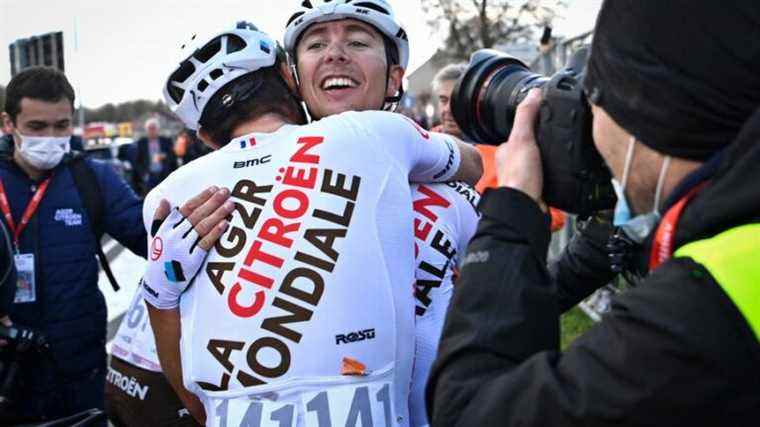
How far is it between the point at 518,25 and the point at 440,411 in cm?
2533

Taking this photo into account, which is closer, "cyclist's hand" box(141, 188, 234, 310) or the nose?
"cyclist's hand" box(141, 188, 234, 310)

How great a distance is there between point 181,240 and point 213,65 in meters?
0.54

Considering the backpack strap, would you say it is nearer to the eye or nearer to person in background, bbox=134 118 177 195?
the eye

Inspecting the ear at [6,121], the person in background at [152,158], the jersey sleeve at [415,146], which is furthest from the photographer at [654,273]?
the person in background at [152,158]

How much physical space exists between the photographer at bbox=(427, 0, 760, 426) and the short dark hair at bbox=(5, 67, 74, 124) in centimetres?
308

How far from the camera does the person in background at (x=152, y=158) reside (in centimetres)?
1308

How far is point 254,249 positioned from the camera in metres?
1.87

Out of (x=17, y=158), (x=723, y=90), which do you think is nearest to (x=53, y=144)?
(x=17, y=158)

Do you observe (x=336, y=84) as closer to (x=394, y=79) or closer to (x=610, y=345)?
(x=394, y=79)

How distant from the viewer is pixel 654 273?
3.81 feet

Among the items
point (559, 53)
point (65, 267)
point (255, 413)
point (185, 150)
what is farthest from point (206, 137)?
point (185, 150)

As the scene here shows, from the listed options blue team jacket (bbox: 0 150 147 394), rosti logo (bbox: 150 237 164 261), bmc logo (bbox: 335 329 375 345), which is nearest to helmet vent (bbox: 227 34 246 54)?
rosti logo (bbox: 150 237 164 261)

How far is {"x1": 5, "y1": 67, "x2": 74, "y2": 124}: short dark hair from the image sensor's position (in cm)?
372

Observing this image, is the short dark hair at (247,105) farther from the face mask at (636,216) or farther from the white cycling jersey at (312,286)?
the face mask at (636,216)
